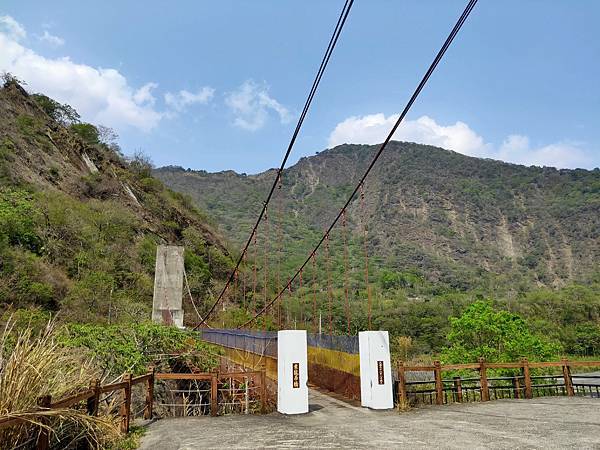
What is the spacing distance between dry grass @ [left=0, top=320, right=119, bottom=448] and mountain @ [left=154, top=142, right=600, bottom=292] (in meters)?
73.2

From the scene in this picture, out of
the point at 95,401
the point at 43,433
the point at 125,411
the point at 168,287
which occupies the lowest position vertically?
the point at 125,411

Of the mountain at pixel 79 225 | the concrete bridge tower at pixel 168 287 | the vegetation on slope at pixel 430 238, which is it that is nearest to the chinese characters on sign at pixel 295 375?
the mountain at pixel 79 225

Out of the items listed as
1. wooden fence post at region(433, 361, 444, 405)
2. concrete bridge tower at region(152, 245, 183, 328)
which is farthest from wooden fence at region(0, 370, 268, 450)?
concrete bridge tower at region(152, 245, 183, 328)

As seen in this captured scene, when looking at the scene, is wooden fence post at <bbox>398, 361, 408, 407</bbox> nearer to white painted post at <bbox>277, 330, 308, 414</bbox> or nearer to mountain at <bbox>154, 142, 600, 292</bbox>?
white painted post at <bbox>277, 330, 308, 414</bbox>

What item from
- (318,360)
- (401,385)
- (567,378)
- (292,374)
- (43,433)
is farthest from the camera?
(318,360)

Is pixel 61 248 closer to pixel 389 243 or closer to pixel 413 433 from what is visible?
pixel 413 433

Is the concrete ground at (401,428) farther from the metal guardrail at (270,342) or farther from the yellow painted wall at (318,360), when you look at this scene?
the metal guardrail at (270,342)

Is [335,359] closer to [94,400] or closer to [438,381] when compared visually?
[438,381]

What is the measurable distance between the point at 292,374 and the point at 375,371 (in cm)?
174

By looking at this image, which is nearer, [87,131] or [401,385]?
[401,385]

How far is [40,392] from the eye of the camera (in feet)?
16.6

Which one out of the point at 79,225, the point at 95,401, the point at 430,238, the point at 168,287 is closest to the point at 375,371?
the point at 95,401

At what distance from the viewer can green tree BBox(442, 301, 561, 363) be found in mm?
22281

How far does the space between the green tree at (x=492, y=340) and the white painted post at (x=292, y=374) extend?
14.7m
